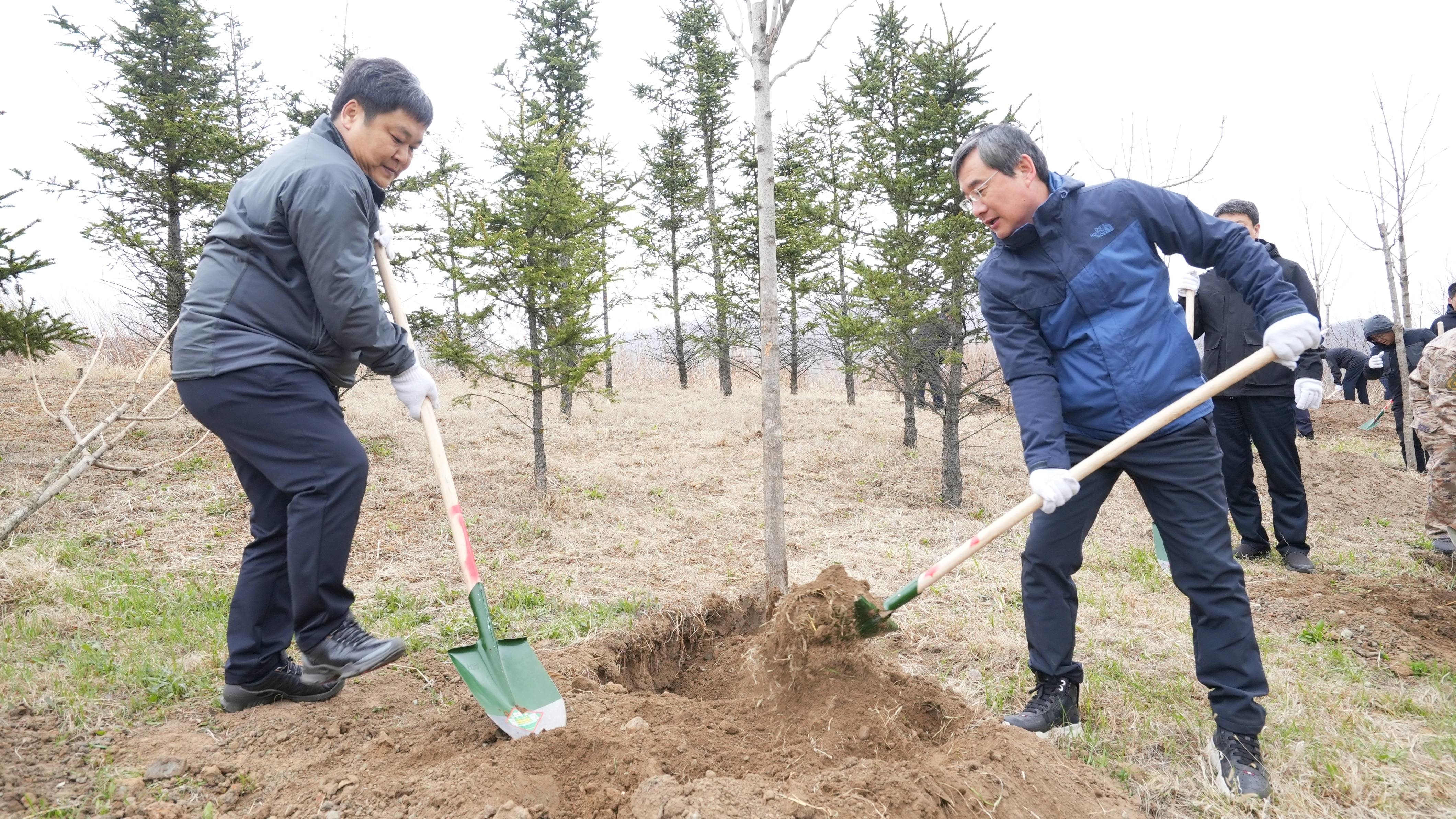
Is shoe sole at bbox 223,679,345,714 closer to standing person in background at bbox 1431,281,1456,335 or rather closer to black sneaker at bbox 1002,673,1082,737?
black sneaker at bbox 1002,673,1082,737

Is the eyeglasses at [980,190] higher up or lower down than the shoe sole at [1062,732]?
higher up

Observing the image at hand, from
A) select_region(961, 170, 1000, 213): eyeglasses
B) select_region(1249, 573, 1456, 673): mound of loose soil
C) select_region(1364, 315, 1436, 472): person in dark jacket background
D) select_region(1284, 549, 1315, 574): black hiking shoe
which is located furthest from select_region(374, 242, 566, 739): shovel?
select_region(1364, 315, 1436, 472): person in dark jacket background

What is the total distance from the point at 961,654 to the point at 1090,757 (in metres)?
0.97

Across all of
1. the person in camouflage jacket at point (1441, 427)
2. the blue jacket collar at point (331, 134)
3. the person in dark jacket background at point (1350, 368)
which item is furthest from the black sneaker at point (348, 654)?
the person in dark jacket background at point (1350, 368)

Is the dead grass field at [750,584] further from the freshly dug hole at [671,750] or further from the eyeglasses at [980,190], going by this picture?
the eyeglasses at [980,190]

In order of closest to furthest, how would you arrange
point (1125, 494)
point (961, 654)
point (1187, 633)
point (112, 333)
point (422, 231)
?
point (961, 654) → point (1187, 633) → point (1125, 494) → point (422, 231) → point (112, 333)

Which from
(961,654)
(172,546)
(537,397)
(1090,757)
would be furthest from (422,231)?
(1090,757)

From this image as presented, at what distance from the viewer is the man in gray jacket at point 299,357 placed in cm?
245

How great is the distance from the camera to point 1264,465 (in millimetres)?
4945

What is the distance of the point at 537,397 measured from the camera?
25.3 feet

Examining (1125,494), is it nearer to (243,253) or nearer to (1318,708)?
(1318,708)

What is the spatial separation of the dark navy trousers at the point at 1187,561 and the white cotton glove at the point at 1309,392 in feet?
3.49

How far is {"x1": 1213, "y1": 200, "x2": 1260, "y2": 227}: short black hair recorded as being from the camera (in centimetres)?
486

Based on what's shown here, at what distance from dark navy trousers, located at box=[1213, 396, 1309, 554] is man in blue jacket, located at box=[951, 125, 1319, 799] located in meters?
3.00
